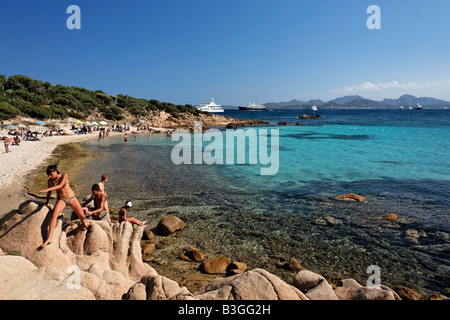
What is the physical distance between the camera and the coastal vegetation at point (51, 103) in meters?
47.8

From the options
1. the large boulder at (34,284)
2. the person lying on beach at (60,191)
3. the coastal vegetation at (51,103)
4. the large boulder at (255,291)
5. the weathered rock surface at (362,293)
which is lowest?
the weathered rock surface at (362,293)

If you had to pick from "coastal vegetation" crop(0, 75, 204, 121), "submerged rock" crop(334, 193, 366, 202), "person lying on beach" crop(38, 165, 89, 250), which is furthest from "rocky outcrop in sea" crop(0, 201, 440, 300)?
"coastal vegetation" crop(0, 75, 204, 121)

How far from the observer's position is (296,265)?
8492 mm

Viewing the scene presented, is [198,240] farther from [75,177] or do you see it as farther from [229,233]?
[75,177]

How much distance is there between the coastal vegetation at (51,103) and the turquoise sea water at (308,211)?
33644 mm

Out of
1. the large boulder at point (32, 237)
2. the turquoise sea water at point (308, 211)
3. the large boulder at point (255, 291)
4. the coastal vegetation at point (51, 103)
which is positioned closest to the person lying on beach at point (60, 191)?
the large boulder at point (32, 237)

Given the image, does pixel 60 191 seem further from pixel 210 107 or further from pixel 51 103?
pixel 210 107

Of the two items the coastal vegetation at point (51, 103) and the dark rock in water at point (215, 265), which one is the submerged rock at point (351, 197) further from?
the coastal vegetation at point (51, 103)

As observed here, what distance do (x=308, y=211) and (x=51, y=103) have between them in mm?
65540

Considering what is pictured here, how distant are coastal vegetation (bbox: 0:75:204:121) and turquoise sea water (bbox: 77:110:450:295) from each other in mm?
33644

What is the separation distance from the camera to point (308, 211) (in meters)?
13.4

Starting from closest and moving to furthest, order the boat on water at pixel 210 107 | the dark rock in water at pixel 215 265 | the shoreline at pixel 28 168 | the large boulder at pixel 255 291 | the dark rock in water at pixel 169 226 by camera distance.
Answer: the large boulder at pixel 255 291 < the dark rock in water at pixel 215 265 < the dark rock in water at pixel 169 226 < the shoreline at pixel 28 168 < the boat on water at pixel 210 107

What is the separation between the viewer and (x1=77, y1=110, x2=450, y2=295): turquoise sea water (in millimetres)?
9016
